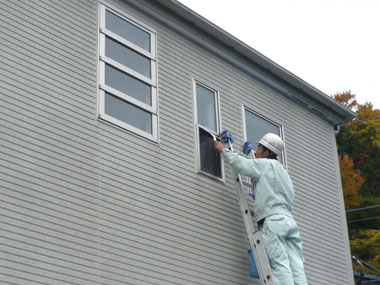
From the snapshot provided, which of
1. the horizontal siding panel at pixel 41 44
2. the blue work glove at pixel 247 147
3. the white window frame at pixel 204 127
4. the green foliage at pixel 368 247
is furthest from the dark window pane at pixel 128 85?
the green foliage at pixel 368 247

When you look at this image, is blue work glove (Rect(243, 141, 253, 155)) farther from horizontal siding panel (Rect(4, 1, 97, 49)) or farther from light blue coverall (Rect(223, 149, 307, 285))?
horizontal siding panel (Rect(4, 1, 97, 49))

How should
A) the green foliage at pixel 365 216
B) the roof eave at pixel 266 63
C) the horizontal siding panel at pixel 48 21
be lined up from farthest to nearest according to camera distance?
the green foliage at pixel 365 216 < the roof eave at pixel 266 63 < the horizontal siding panel at pixel 48 21

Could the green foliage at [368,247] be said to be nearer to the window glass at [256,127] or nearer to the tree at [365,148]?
the tree at [365,148]

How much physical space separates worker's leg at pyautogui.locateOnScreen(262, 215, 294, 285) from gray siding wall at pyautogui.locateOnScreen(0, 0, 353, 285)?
926 millimetres

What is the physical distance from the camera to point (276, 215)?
973 cm

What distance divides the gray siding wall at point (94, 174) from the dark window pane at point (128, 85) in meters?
0.24

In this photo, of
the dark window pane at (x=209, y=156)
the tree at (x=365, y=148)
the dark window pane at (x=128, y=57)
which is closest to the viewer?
the dark window pane at (x=128, y=57)

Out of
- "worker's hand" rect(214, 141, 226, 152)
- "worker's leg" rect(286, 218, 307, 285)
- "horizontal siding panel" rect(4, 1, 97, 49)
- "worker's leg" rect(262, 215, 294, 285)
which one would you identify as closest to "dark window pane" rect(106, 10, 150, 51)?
"horizontal siding panel" rect(4, 1, 97, 49)

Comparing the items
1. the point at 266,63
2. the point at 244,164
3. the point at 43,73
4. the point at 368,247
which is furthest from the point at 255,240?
the point at 368,247

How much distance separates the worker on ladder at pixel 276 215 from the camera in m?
9.45

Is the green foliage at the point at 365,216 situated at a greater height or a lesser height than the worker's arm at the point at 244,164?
greater

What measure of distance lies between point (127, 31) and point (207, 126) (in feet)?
6.59

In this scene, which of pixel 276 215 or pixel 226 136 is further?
pixel 226 136

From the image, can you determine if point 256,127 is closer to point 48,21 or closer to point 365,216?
point 48,21
